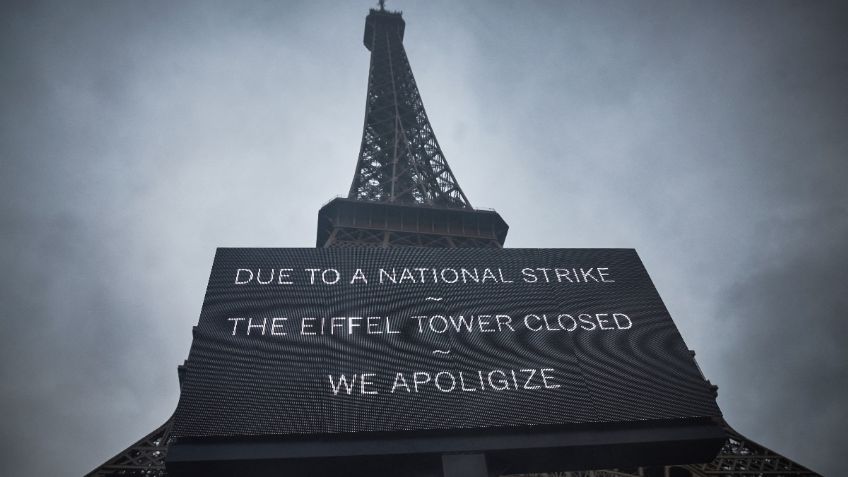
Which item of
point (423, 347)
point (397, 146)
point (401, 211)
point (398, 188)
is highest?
point (397, 146)

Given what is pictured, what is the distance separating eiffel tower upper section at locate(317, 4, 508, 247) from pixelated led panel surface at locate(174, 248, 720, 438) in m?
10.9

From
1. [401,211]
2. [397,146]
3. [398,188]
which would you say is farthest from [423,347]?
[397,146]

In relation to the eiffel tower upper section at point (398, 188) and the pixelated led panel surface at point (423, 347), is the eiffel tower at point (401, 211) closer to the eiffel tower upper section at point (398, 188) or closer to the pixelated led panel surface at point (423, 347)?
the eiffel tower upper section at point (398, 188)

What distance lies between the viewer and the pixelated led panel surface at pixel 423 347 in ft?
32.3

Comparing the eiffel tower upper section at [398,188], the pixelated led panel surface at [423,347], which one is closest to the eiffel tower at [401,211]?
the eiffel tower upper section at [398,188]

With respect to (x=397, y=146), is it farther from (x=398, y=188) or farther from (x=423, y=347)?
(x=423, y=347)

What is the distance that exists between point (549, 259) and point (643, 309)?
262 cm

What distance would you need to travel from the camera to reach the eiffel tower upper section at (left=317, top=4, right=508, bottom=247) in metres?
25.3

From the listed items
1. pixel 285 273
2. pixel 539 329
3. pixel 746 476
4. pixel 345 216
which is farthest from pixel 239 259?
pixel 746 476

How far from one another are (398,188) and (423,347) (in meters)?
22.9

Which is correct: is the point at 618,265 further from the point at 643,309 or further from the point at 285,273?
the point at 285,273

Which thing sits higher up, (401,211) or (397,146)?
(397,146)

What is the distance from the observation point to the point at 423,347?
11.1m

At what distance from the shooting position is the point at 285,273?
12.5 meters
